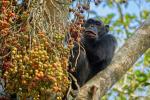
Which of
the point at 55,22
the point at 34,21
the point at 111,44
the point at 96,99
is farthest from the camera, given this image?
the point at 111,44

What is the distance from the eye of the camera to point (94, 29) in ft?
17.1

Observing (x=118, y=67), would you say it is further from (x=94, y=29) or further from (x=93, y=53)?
(x=94, y=29)

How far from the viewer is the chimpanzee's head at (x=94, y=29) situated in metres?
4.96

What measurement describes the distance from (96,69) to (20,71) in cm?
249

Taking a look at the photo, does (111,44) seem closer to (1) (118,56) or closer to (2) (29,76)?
(1) (118,56)

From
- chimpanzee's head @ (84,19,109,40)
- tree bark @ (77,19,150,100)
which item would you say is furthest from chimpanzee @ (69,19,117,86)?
tree bark @ (77,19,150,100)

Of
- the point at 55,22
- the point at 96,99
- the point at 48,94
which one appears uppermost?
the point at 55,22

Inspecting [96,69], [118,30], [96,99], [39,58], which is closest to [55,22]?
[39,58]

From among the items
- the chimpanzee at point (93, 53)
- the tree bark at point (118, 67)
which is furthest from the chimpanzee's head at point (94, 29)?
the tree bark at point (118, 67)

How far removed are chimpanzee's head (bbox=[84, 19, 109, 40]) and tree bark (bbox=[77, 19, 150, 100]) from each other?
2.73 ft

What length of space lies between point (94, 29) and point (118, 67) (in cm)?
147

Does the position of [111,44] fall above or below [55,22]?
below

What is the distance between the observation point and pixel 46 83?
2.42 m

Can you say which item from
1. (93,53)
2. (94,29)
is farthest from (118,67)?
(94,29)
